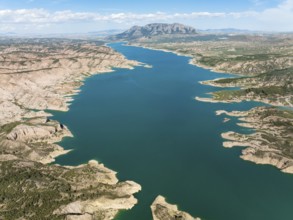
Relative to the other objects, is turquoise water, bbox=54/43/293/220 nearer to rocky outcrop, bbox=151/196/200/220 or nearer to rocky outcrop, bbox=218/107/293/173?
rocky outcrop, bbox=151/196/200/220

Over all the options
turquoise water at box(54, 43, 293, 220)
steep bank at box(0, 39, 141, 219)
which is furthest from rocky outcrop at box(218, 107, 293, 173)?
steep bank at box(0, 39, 141, 219)

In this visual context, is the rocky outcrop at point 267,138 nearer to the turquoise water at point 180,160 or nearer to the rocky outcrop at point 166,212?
the turquoise water at point 180,160

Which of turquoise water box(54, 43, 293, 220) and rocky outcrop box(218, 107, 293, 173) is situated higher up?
rocky outcrop box(218, 107, 293, 173)

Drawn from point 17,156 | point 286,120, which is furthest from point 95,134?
point 286,120

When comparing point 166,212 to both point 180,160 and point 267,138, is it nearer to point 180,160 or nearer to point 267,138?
point 180,160

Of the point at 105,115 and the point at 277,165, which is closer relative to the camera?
the point at 277,165

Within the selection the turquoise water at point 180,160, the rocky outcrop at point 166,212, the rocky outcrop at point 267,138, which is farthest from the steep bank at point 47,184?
the rocky outcrop at point 267,138

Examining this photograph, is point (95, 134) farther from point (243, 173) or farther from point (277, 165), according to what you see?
point (277, 165)
